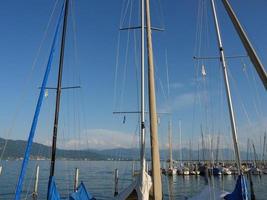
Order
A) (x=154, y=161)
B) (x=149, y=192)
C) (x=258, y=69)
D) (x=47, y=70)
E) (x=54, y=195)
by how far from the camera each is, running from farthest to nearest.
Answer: (x=47, y=70), (x=54, y=195), (x=149, y=192), (x=154, y=161), (x=258, y=69)

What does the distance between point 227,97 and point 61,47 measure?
383 inches

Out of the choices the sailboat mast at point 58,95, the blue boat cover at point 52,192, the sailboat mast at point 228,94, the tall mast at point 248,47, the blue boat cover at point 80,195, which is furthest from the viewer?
the blue boat cover at point 80,195

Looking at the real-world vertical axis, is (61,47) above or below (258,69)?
above

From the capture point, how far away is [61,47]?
19.0 metres

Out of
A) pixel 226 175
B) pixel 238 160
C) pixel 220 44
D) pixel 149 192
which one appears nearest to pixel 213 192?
pixel 238 160

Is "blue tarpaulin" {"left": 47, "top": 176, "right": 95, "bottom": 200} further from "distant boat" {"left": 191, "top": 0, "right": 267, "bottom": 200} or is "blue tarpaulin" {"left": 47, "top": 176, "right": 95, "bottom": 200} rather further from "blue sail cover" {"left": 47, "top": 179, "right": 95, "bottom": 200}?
"distant boat" {"left": 191, "top": 0, "right": 267, "bottom": 200}

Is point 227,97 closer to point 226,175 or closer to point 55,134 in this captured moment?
point 55,134

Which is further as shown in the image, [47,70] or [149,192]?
[47,70]

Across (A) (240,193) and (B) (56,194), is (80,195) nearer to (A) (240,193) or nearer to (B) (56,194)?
(B) (56,194)

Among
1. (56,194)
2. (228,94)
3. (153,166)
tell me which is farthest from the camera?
(228,94)

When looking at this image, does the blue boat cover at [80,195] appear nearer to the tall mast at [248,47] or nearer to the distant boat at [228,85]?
the distant boat at [228,85]

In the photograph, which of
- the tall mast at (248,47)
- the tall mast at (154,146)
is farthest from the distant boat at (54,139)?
the tall mast at (248,47)

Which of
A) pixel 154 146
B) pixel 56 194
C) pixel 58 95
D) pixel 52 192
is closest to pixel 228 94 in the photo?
pixel 154 146

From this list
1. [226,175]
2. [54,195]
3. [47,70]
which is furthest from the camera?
[226,175]
